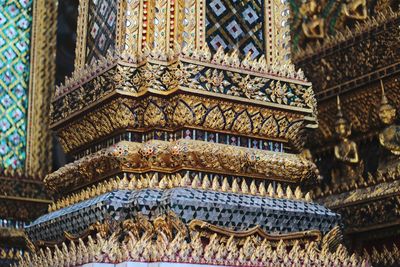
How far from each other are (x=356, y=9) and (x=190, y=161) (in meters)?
3.07

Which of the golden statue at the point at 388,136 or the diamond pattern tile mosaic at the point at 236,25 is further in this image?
the golden statue at the point at 388,136

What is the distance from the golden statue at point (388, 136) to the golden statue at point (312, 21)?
3.11 ft

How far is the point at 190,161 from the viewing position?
297cm

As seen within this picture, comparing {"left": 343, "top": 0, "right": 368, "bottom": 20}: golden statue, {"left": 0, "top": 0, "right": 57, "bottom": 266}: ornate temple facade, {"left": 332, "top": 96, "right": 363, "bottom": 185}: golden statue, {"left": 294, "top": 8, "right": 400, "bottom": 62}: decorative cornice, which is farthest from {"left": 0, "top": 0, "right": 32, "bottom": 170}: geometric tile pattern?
{"left": 343, "top": 0, "right": 368, "bottom": 20}: golden statue

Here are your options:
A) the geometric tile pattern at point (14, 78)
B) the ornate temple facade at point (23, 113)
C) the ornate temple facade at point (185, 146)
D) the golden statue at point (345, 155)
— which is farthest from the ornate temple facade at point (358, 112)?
the geometric tile pattern at point (14, 78)

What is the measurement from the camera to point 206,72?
10.1ft

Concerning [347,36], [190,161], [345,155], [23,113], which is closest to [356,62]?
[347,36]

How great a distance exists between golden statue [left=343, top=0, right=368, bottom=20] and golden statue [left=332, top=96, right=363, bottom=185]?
2.00 feet

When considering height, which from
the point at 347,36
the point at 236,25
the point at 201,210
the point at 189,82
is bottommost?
the point at 201,210

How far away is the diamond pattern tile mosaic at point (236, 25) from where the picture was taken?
331cm

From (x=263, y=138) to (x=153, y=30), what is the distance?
0.63 m

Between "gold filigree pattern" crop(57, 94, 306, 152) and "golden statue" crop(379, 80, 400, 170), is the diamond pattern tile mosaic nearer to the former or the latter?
"gold filigree pattern" crop(57, 94, 306, 152)

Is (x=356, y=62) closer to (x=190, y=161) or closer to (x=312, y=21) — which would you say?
(x=312, y=21)

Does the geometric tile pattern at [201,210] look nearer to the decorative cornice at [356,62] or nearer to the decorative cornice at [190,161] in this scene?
the decorative cornice at [190,161]
